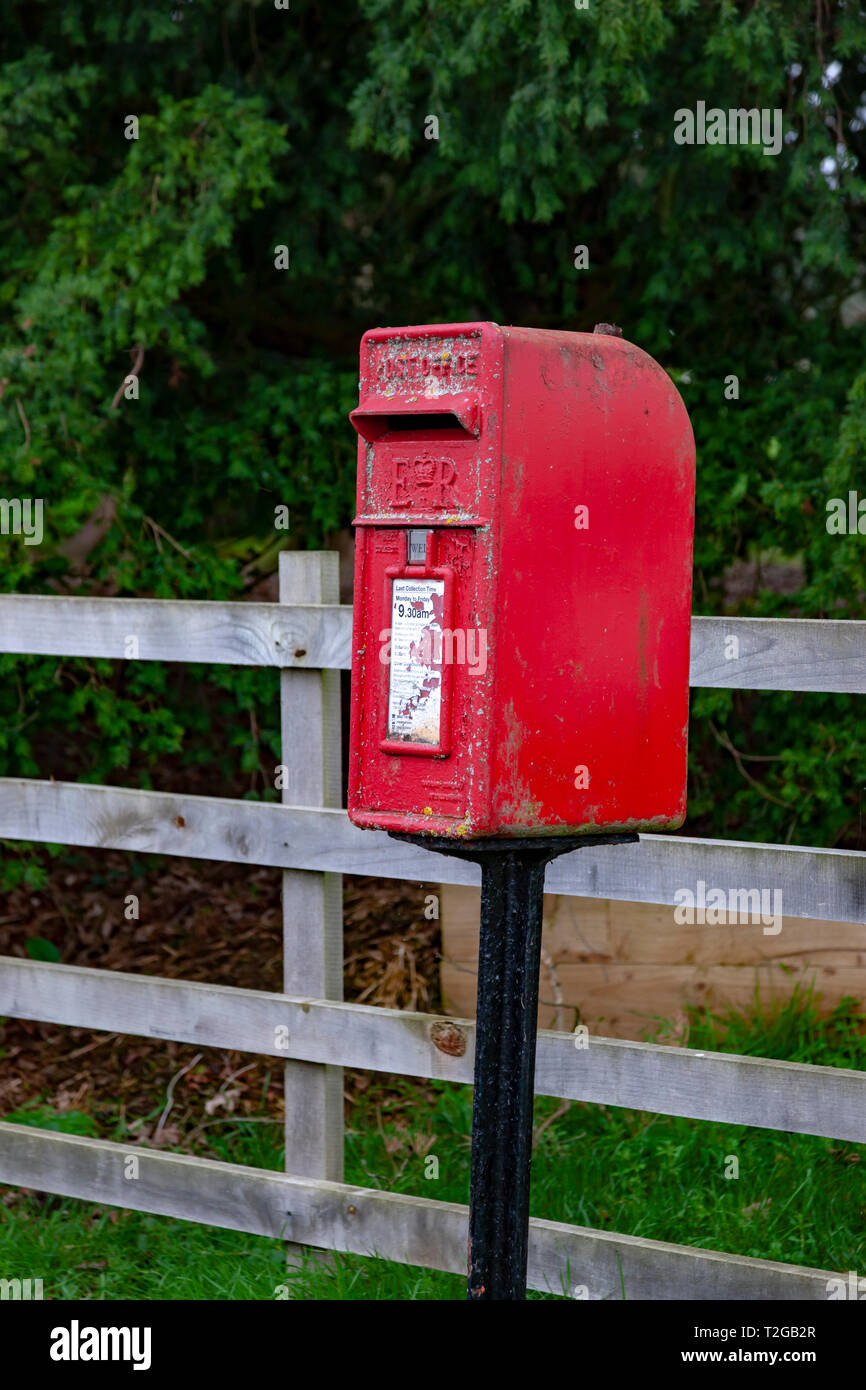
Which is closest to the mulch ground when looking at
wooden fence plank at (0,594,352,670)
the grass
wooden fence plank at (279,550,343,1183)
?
the grass

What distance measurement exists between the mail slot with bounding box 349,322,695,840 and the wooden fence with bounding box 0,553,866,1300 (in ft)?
1.86

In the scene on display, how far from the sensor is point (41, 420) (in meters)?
4.92

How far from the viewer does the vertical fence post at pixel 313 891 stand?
370 centimetres

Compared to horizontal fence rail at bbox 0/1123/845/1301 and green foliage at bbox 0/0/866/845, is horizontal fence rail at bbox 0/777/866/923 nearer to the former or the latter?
horizontal fence rail at bbox 0/1123/845/1301

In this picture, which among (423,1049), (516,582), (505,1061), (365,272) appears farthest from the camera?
(365,272)

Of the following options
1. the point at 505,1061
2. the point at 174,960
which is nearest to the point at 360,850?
the point at 505,1061

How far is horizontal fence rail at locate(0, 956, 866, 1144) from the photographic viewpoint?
3.19 meters

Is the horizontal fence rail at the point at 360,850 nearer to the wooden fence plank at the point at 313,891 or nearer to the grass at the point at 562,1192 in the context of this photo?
the wooden fence plank at the point at 313,891

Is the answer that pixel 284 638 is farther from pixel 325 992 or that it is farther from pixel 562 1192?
pixel 562 1192

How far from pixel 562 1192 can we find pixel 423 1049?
2.57 ft

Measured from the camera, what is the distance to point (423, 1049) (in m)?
3.57

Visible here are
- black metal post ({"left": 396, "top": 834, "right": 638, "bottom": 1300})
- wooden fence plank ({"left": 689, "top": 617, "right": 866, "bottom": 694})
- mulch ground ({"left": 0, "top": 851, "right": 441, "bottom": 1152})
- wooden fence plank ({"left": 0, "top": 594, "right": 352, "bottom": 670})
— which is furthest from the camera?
mulch ground ({"left": 0, "top": 851, "right": 441, "bottom": 1152})

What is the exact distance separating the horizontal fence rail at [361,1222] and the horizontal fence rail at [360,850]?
742 millimetres

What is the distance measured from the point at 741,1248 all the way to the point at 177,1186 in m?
1.39
